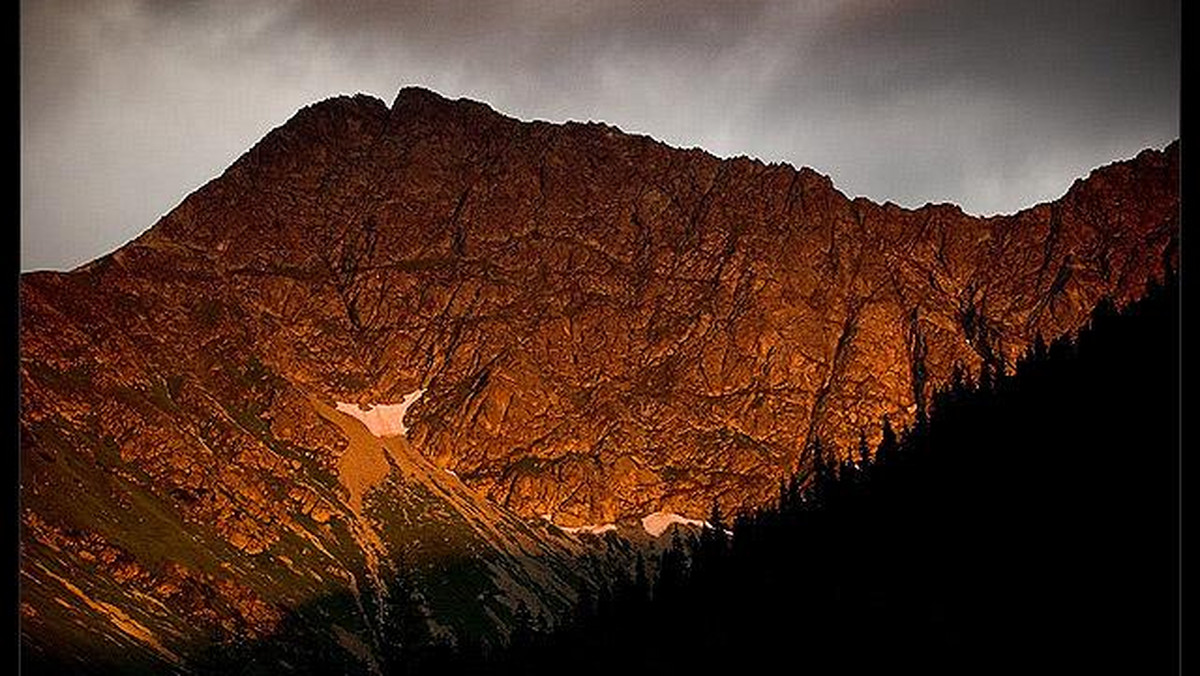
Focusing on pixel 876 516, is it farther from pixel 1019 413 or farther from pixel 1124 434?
pixel 1124 434

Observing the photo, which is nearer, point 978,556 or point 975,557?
point 978,556

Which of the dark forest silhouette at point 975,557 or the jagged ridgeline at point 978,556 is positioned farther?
the dark forest silhouette at point 975,557

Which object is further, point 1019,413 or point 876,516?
point 876,516

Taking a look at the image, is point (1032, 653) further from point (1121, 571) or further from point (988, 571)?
point (988, 571)

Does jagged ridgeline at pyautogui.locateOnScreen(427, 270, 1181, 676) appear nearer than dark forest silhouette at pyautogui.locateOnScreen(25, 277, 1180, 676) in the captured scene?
Yes

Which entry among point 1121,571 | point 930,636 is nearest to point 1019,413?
point 930,636

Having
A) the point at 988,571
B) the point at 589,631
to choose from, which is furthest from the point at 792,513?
the point at 988,571

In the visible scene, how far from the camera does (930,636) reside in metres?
78.5
